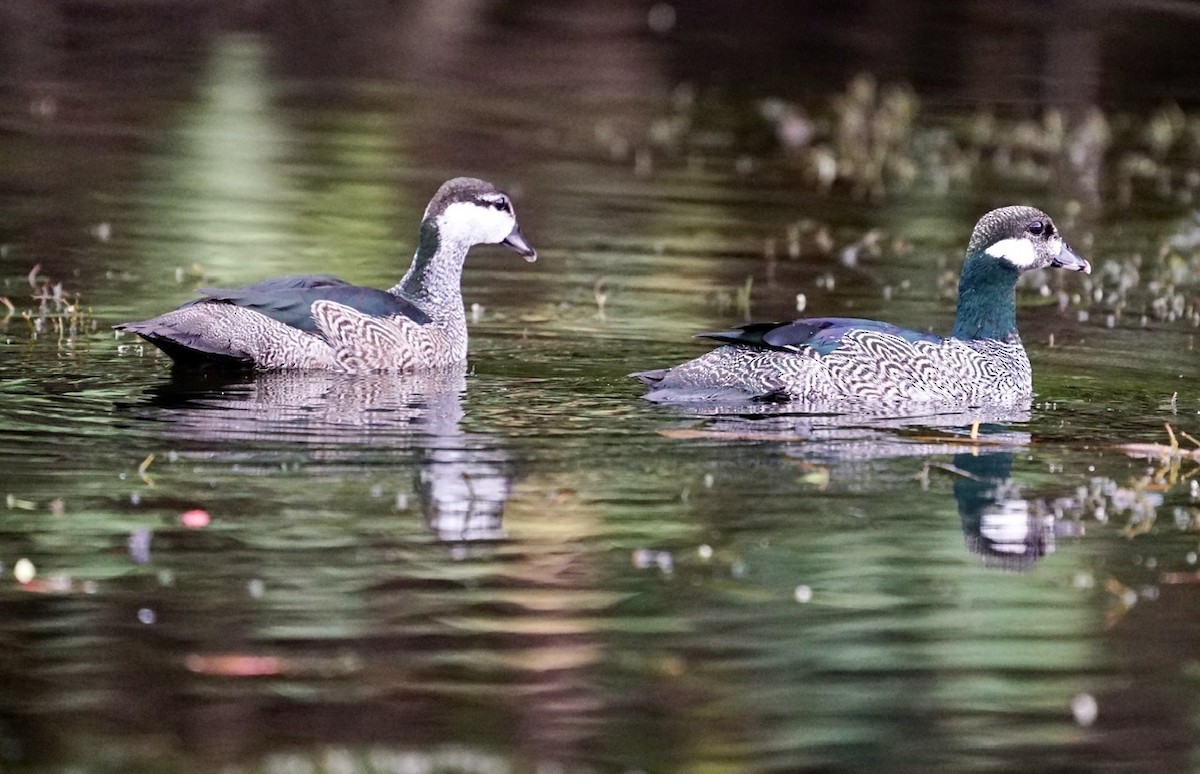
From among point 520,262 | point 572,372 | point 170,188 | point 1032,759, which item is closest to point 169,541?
point 1032,759

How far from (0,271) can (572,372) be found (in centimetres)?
496

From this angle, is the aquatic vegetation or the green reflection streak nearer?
the aquatic vegetation

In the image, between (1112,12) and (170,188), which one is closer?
(170,188)

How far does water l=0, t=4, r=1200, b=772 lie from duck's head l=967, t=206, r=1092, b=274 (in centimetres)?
81

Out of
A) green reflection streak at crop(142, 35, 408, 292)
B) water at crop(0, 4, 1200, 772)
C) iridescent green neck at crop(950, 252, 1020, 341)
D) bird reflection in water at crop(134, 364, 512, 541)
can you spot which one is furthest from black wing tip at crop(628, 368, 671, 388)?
green reflection streak at crop(142, 35, 408, 292)

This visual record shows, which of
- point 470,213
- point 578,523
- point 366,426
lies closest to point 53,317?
point 470,213

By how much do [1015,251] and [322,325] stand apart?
4.12 m

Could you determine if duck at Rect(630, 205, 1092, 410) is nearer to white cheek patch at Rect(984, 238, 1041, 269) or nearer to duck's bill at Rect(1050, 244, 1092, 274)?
white cheek patch at Rect(984, 238, 1041, 269)

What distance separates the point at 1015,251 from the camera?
1384 cm

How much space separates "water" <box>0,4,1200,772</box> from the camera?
292 inches

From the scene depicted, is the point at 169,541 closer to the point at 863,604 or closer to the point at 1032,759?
the point at 863,604

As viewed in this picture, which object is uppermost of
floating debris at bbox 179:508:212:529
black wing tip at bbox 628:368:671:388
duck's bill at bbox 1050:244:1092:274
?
duck's bill at bbox 1050:244:1092:274

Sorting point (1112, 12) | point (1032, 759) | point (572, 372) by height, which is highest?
point (1112, 12)

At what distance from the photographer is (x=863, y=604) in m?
8.83
